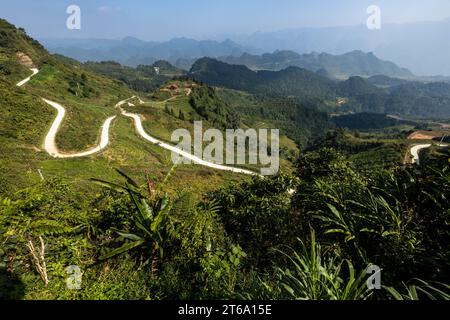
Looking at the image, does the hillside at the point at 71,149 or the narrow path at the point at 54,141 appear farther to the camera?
the narrow path at the point at 54,141

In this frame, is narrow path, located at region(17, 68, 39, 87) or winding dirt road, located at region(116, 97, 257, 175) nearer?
winding dirt road, located at region(116, 97, 257, 175)

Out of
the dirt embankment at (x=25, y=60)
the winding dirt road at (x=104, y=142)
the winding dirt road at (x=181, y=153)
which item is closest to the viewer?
the winding dirt road at (x=104, y=142)

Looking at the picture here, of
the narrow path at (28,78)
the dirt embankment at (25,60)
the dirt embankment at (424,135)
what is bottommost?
the dirt embankment at (424,135)

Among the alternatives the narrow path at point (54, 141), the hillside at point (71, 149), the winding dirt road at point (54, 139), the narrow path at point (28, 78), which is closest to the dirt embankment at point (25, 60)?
the narrow path at point (28, 78)

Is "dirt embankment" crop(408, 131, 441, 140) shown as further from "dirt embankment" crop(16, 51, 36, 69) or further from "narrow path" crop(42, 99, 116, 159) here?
"dirt embankment" crop(16, 51, 36, 69)

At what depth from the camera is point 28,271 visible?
23.7ft

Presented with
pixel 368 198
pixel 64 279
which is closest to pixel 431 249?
pixel 368 198

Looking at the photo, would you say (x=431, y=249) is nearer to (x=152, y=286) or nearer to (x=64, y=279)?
(x=152, y=286)

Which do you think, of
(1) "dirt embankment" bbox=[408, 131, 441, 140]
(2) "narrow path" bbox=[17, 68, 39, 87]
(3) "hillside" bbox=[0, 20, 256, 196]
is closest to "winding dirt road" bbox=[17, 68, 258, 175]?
(2) "narrow path" bbox=[17, 68, 39, 87]

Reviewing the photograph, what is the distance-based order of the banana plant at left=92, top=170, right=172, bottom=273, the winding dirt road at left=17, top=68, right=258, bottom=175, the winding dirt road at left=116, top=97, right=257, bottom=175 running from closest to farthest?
the banana plant at left=92, top=170, right=172, bottom=273 < the winding dirt road at left=17, top=68, right=258, bottom=175 < the winding dirt road at left=116, top=97, right=257, bottom=175

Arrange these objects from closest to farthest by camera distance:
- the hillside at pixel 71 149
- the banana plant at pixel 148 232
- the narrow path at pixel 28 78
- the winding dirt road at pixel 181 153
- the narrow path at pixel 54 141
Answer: the banana plant at pixel 148 232 < the hillside at pixel 71 149 < the narrow path at pixel 54 141 < the winding dirt road at pixel 181 153 < the narrow path at pixel 28 78

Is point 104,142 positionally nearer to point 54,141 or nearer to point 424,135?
point 54,141

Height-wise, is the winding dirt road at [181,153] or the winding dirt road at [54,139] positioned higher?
the winding dirt road at [54,139]

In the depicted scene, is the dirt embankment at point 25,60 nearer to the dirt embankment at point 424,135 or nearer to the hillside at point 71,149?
the hillside at point 71,149
